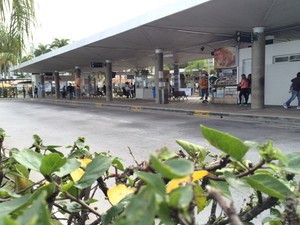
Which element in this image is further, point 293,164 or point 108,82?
point 108,82

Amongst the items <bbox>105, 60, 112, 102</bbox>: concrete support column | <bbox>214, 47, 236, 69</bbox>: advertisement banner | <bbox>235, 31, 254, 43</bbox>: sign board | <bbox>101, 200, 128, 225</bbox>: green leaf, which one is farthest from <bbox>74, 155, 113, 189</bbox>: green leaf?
<bbox>105, 60, 112, 102</bbox>: concrete support column

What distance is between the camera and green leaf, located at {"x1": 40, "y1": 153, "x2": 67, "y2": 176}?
3.25 ft

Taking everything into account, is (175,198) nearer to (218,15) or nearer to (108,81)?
(218,15)

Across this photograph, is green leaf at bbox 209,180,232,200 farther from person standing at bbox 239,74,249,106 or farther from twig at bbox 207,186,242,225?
person standing at bbox 239,74,249,106

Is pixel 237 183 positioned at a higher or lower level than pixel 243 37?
lower

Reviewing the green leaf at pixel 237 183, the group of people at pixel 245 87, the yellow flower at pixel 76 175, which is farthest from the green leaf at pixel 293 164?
the group of people at pixel 245 87

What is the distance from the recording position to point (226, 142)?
86cm

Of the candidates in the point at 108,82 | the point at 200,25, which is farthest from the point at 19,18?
the point at 108,82

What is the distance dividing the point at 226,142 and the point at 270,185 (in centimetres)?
15

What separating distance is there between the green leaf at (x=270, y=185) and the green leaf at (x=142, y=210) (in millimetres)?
357

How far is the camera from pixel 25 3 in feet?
13.7

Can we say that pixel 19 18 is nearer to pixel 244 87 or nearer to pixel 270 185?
pixel 270 185

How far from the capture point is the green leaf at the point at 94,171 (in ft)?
3.58

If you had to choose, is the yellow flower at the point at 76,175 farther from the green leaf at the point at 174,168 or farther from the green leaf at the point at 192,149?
the green leaf at the point at 174,168
